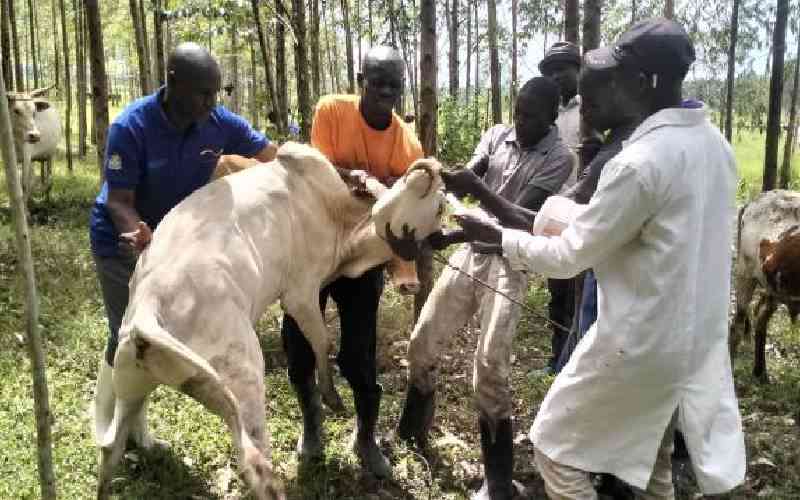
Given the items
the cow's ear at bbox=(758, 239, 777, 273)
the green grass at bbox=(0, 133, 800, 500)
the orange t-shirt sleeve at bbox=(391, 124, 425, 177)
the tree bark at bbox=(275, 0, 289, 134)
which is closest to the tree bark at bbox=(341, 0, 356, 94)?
the tree bark at bbox=(275, 0, 289, 134)

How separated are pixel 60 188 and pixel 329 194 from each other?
31.8 ft

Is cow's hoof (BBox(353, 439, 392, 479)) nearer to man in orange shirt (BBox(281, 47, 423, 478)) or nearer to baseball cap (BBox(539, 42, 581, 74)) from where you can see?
man in orange shirt (BBox(281, 47, 423, 478))

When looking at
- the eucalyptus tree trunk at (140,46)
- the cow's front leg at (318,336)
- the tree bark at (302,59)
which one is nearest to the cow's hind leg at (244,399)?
the cow's front leg at (318,336)

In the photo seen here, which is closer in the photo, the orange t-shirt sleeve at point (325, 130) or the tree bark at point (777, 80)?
the orange t-shirt sleeve at point (325, 130)

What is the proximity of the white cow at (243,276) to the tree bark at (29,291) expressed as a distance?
40cm

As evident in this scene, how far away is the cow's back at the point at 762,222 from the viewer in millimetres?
5527

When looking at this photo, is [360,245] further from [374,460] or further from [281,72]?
[281,72]

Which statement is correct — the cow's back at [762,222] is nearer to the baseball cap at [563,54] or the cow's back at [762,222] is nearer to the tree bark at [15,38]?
the baseball cap at [563,54]

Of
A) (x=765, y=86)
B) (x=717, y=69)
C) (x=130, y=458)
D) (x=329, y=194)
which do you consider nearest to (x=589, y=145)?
(x=329, y=194)

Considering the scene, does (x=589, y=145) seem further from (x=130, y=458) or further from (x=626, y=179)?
(x=130, y=458)

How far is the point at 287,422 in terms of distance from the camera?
4430 millimetres

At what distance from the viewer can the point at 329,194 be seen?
341 centimetres

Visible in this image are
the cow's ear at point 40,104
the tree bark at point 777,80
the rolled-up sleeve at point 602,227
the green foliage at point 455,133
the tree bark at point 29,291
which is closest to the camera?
the tree bark at point 29,291

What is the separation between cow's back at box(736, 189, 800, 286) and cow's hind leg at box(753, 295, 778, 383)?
17cm
